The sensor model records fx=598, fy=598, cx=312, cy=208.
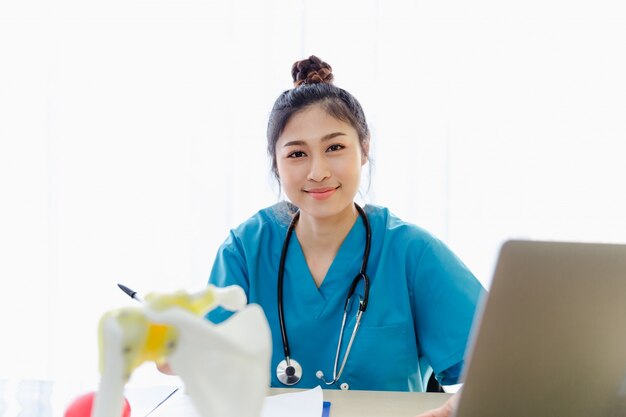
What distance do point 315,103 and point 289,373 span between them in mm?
560

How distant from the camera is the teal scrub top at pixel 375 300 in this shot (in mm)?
1171

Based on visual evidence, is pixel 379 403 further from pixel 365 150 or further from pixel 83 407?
pixel 365 150

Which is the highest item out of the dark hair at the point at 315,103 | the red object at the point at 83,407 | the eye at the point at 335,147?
the dark hair at the point at 315,103

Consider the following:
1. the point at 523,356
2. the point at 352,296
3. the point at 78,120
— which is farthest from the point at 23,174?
the point at 523,356

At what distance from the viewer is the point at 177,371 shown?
0.43 meters

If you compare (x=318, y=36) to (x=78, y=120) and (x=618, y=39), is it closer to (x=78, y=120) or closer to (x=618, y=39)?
(x=78, y=120)

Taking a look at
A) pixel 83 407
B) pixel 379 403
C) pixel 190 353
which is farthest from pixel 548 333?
pixel 83 407

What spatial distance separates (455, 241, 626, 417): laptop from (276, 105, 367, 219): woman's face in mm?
715

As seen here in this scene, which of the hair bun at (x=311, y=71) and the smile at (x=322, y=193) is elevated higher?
the hair bun at (x=311, y=71)

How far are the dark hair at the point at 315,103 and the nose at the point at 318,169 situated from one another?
0.11 metres

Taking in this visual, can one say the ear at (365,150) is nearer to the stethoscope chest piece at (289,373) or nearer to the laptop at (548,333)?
the stethoscope chest piece at (289,373)

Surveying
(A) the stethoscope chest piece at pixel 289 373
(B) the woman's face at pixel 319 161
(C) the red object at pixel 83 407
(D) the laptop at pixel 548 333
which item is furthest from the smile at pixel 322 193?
(D) the laptop at pixel 548 333

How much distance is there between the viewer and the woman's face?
123 centimetres

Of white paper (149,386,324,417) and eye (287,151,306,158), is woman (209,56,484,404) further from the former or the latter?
white paper (149,386,324,417)
